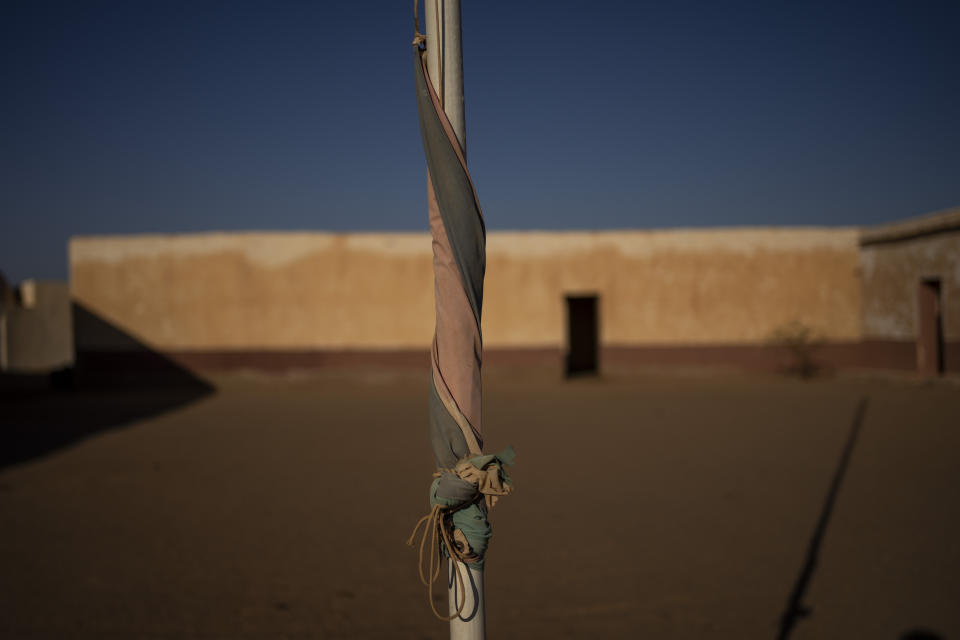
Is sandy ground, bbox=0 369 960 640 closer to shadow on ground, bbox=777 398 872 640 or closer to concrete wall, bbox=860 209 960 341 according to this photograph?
shadow on ground, bbox=777 398 872 640

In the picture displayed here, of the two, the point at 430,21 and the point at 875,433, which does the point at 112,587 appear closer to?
the point at 430,21

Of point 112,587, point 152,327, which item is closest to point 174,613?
point 112,587

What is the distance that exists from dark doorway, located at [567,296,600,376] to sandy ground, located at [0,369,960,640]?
26.5ft

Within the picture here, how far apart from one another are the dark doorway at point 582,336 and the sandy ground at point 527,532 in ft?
26.5

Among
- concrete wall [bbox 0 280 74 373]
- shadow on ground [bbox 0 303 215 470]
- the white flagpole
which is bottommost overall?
shadow on ground [bbox 0 303 215 470]

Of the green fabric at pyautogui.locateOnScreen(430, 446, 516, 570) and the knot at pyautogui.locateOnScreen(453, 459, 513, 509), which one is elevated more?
the knot at pyautogui.locateOnScreen(453, 459, 513, 509)

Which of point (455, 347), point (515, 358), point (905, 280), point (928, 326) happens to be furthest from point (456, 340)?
point (905, 280)

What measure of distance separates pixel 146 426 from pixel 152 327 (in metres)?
4.41

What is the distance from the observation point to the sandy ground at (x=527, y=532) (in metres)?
2.98

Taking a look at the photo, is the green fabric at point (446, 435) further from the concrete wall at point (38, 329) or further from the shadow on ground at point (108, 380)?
the concrete wall at point (38, 329)

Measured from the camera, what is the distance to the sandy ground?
2.98 meters

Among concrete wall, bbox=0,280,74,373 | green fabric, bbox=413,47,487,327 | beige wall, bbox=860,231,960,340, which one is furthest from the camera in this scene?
concrete wall, bbox=0,280,74,373

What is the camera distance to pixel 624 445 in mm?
6809

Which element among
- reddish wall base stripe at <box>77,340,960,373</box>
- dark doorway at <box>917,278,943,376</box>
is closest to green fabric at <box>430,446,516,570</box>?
reddish wall base stripe at <box>77,340,960,373</box>
